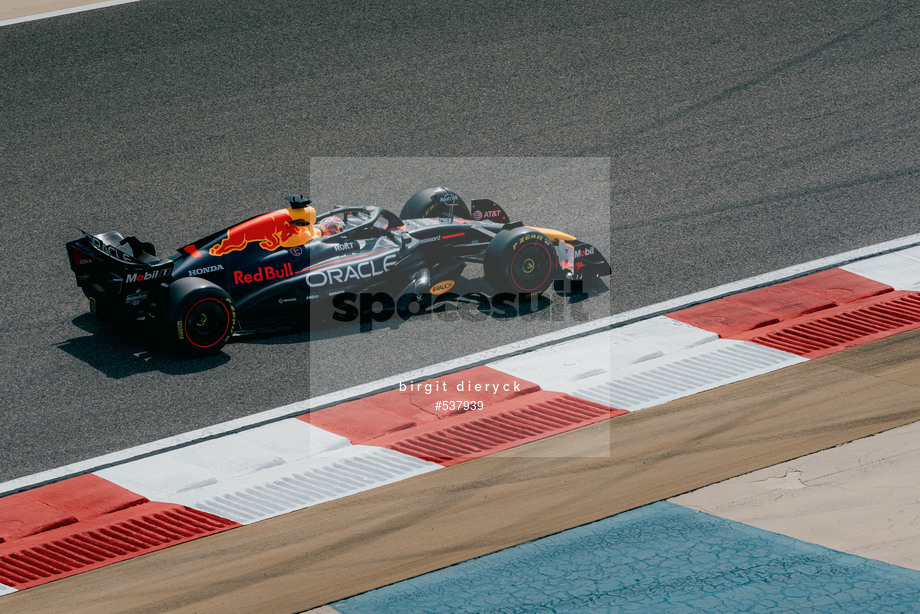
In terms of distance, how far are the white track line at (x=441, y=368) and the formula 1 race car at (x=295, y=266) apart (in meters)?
0.77

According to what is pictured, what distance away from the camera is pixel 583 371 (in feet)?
33.1

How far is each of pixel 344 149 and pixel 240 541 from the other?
858 centimetres

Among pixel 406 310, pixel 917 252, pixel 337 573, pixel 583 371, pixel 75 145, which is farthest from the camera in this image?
pixel 75 145

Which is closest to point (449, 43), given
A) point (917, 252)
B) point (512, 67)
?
point (512, 67)

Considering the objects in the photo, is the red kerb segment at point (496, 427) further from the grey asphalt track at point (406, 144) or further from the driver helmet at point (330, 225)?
the driver helmet at point (330, 225)

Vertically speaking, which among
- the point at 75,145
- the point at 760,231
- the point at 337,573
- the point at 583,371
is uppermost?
the point at 75,145

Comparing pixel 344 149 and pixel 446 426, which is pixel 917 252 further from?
pixel 344 149

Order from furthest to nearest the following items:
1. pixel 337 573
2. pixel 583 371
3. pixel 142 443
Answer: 1. pixel 583 371
2. pixel 142 443
3. pixel 337 573

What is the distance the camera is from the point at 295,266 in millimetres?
10727

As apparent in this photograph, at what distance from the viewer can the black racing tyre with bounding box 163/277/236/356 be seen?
32.7ft

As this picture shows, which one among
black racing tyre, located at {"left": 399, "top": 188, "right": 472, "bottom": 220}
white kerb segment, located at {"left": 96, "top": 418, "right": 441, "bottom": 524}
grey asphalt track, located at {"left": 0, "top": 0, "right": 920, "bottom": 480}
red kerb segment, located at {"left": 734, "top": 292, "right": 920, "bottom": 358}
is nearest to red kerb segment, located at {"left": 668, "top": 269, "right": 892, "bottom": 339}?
red kerb segment, located at {"left": 734, "top": 292, "right": 920, "bottom": 358}

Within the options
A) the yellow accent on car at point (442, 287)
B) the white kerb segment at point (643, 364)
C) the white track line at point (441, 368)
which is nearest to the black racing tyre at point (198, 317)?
the white track line at point (441, 368)

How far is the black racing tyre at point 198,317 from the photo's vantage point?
9.96 metres

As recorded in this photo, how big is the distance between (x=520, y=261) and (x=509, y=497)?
3.39m
